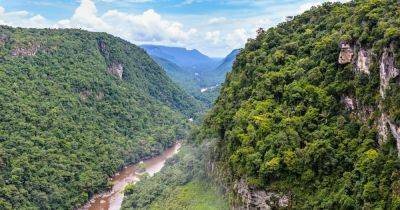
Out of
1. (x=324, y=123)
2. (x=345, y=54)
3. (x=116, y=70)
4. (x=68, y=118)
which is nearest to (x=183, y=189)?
(x=324, y=123)

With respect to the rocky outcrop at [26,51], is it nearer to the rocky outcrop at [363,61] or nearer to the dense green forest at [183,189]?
the dense green forest at [183,189]

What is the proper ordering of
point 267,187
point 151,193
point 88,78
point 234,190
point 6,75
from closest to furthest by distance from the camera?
point 267,187 → point 234,190 → point 151,193 → point 6,75 → point 88,78

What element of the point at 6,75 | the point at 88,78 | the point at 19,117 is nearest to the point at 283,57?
the point at 19,117

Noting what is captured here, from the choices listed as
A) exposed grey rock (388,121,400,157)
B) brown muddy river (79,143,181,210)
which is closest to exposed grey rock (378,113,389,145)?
exposed grey rock (388,121,400,157)

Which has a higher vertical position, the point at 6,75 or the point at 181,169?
the point at 6,75

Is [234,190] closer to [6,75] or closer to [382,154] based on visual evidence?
[382,154]

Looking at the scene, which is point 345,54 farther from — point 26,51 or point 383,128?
point 26,51

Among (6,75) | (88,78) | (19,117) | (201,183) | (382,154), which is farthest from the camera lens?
(88,78)
